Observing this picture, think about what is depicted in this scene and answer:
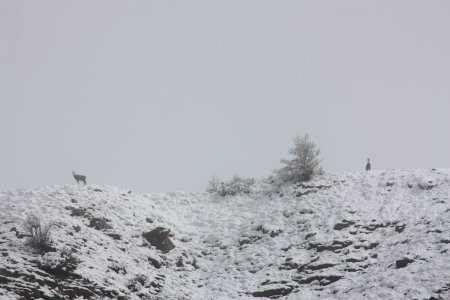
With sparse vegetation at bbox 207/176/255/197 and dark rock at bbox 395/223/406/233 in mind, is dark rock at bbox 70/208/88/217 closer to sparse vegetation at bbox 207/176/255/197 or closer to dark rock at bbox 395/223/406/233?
sparse vegetation at bbox 207/176/255/197

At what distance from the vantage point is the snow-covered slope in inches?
689

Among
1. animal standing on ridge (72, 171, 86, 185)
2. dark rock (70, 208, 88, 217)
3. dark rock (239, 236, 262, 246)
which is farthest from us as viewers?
animal standing on ridge (72, 171, 86, 185)

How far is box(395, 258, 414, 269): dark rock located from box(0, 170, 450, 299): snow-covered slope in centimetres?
6

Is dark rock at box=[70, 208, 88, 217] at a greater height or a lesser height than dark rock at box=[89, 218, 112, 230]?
greater

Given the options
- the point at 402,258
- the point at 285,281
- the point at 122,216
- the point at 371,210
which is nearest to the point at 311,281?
the point at 285,281

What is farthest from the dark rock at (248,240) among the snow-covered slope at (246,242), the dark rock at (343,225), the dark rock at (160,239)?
the dark rock at (343,225)

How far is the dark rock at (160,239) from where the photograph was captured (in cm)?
2334

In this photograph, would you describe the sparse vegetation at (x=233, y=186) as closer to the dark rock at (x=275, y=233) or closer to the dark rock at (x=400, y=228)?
the dark rock at (x=275, y=233)

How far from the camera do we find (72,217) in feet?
73.4

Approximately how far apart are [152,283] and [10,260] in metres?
6.06

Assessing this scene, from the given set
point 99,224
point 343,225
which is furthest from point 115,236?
point 343,225

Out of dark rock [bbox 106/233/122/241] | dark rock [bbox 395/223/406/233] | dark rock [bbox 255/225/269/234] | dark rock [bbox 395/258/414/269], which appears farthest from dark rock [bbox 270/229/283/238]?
dark rock [bbox 106/233/122/241]

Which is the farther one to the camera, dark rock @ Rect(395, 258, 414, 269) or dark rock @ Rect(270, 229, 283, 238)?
dark rock @ Rect(270, 229, 283, 238)

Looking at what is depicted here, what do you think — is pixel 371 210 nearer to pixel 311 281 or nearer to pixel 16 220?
pixel 311 281
